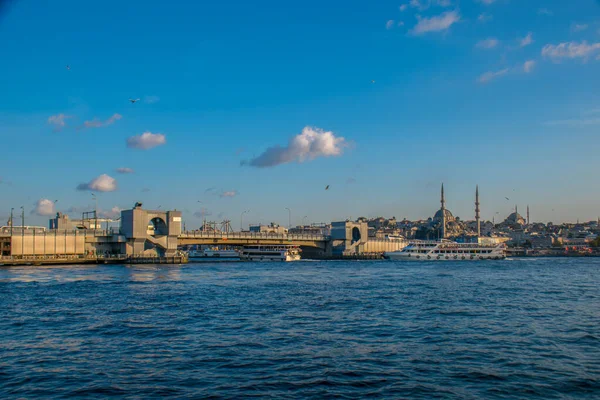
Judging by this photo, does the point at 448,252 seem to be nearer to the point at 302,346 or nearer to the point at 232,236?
the point at 232,236

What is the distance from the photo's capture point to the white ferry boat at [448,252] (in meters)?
99.4

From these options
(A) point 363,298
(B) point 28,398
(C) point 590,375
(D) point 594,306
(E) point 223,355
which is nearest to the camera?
(B) point 28,398

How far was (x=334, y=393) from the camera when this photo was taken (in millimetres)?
13969

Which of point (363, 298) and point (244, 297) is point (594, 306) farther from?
point (244, 297)

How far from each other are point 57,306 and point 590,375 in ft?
85.7

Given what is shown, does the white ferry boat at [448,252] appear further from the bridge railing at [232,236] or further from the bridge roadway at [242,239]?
the bridge railing at [232,236]

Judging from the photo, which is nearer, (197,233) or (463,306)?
(463,306)

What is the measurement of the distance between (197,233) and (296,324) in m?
72.7

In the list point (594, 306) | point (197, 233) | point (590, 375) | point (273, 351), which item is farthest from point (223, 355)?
point (197, 233)

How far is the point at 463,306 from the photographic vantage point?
29875mm

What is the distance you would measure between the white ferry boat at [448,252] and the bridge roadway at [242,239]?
1726cm

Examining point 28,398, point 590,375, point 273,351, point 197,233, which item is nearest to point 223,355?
point 273,351

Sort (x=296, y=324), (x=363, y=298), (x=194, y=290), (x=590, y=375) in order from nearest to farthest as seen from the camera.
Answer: (x=590, y=375) → (x=296, y=324) → (x=363, y=298) → (x=194, y=290)

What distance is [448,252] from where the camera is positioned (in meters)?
101
